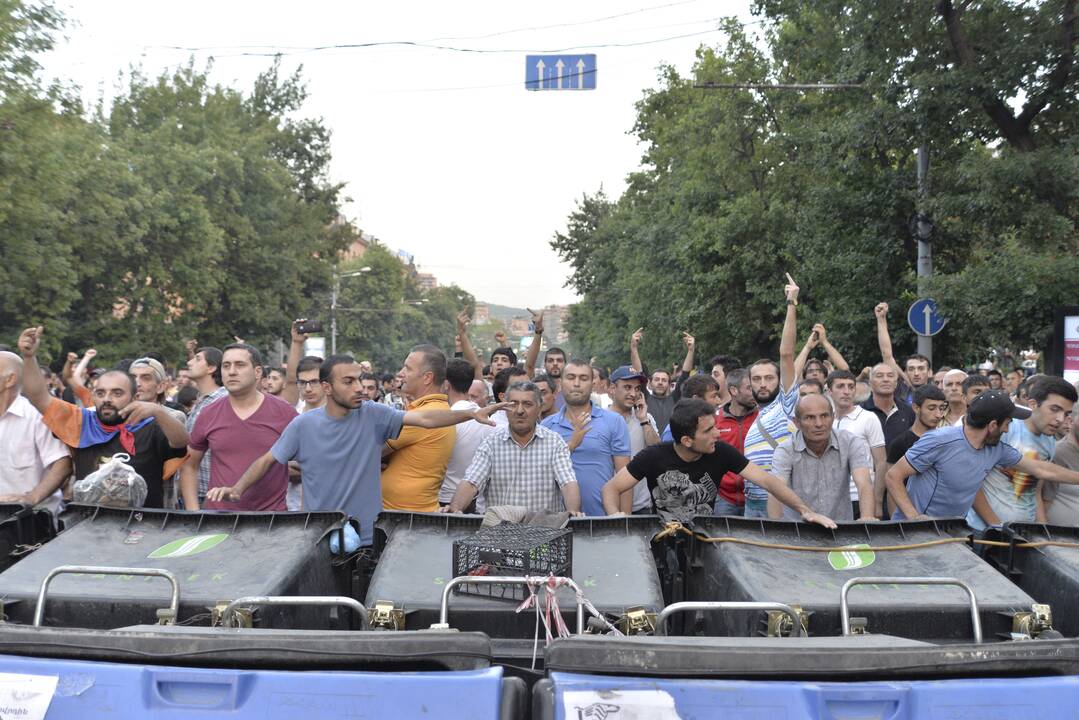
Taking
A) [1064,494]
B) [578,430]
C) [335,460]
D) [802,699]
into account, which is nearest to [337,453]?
[335,460]

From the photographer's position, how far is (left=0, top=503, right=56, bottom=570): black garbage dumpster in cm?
517

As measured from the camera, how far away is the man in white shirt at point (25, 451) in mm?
6133

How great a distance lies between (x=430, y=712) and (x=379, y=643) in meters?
0.26

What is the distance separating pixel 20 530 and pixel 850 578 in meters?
3.87

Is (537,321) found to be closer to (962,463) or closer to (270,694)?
(962,463)

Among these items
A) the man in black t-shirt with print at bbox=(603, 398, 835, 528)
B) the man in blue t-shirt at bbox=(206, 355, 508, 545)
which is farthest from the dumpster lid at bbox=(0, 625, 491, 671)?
the man in black t-shirt with print at bbox=(603, 398, 835, 528)

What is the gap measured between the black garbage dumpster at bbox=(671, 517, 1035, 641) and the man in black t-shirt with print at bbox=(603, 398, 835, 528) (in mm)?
766

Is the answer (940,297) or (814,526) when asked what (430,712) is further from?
(940,297)

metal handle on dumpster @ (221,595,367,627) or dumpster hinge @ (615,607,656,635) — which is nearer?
metal handle on dumpster @ (221,595,367,627)

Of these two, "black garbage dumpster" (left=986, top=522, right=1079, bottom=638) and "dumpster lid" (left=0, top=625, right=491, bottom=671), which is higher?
"black garbage dumpster" (left=986, top=522, right=1079, bottom=638)

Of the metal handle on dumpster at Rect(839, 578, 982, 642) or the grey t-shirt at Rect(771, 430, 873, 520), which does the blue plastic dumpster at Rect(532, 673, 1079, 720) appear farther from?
the grey t-shirt at Rect(771, 430, 873, 520)

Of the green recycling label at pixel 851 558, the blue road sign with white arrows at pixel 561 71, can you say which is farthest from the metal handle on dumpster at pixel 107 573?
the blue road sign with white arrows at pixel 561 71

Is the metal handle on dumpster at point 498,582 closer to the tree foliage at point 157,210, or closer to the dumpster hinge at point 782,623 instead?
the dumpster hinge at point 782,623

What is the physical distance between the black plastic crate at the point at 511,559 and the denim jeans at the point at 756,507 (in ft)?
8.43
